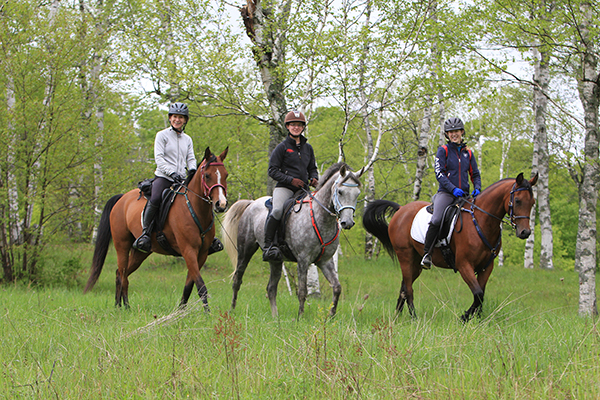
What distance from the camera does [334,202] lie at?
6.44 meters

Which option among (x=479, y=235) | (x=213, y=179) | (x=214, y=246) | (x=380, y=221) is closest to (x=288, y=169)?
(x=213, y=179)

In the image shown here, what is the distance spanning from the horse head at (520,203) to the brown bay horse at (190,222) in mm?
3849

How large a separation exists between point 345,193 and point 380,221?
2797 mm

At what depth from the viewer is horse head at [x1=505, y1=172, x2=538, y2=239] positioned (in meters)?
6.42

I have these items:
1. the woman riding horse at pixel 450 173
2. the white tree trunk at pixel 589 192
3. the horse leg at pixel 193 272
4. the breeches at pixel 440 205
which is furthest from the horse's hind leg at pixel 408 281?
the white tree trunk at pixel 589 192

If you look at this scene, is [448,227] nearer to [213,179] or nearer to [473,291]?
[473,291]

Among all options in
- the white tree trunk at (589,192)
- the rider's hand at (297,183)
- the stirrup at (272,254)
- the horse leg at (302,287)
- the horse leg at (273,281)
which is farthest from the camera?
the white tree trunk at (589,192)

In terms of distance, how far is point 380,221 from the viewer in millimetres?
8953

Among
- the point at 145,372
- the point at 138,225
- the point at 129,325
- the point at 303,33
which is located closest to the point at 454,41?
the point at 303,33

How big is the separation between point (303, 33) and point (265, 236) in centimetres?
504

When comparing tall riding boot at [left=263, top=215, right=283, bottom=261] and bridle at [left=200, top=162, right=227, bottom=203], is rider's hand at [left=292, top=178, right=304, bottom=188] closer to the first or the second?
tall riding boot at [left=263, top=215, right=283, bottom=261]

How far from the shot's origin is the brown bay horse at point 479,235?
6539 millimetres

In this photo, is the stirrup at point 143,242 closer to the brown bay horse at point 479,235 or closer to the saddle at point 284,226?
the saddle at point 284,226

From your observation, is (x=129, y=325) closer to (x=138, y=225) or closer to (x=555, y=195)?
(x=138, y=225)
